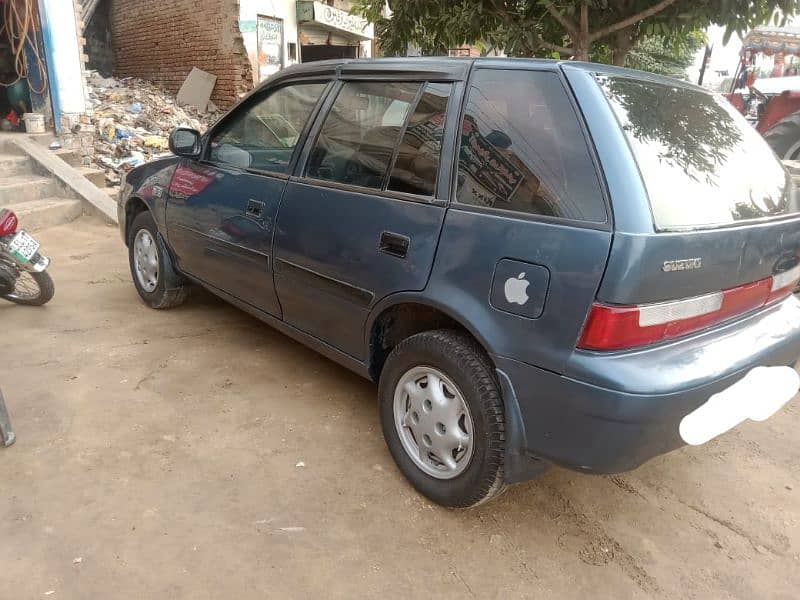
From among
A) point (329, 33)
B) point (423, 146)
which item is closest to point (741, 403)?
point (423, 146)

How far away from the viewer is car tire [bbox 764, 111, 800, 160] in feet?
28.7

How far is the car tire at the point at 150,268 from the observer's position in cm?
397

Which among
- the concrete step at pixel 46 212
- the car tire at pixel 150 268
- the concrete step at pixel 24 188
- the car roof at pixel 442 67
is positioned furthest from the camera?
the concrete step at pixel 24 188

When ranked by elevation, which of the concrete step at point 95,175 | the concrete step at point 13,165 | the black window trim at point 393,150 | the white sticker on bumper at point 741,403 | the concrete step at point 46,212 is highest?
the black window trim at point 393,150

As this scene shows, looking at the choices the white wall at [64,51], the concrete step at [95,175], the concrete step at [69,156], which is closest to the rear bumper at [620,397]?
the concrete step at [95,175]

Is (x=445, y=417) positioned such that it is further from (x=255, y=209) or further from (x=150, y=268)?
(x=150, y=268)

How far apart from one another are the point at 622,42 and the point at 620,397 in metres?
4.76

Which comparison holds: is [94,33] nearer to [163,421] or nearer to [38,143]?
[38,143]

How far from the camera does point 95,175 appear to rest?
24.5 feet

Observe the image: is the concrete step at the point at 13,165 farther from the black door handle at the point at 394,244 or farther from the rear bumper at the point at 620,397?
the rear bumper at the point at 620,397

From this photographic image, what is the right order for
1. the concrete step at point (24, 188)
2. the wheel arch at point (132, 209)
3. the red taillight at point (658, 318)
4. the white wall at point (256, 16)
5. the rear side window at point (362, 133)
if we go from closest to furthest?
the red taillight at point (658, 318), the rear side window at point (362, 133), the wheel arch at point (132, 209), the concrete step at point (24, 188), the white wall at point (256, 16)

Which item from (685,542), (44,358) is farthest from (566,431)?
(44,358)

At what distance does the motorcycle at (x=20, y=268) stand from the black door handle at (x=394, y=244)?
2.83m

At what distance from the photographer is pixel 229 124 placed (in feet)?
11.4
